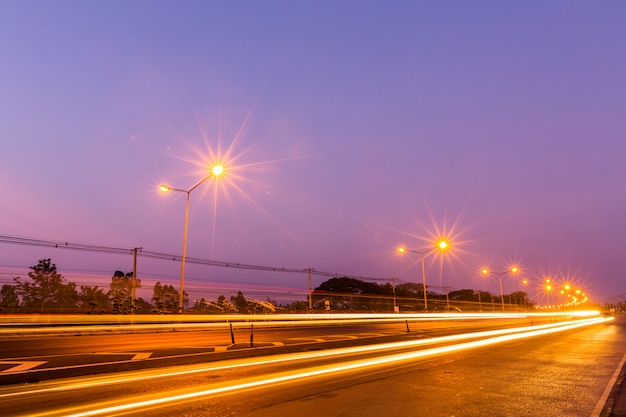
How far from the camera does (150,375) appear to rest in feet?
32.6

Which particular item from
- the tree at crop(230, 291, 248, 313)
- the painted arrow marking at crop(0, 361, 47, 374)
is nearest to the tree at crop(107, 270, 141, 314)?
the tree at crop(230, 291, 248, 313)

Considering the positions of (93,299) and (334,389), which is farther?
(93,299)

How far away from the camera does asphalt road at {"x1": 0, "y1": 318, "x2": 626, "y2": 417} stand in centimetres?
714

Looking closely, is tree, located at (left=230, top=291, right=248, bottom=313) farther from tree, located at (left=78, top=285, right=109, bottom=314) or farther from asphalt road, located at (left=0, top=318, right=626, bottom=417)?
asphalt road, located at (left=0, top=318, right=626, bottom=417)

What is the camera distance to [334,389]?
875cm

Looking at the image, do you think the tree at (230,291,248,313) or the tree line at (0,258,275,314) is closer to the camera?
the tree line at (0,258,275,314)

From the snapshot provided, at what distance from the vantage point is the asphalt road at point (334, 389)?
7141 mm

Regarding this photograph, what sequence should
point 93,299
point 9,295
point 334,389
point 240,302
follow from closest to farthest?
point 334,389 < point 9,295 < point 93,299 < point 240,302

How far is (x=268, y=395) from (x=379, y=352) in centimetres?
780

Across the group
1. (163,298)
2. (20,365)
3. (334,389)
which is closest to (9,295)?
(163,298)

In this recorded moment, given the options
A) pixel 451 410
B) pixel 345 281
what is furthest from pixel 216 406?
pixel 345 281

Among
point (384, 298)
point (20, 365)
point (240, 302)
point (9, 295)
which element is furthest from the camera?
point (384, 298)

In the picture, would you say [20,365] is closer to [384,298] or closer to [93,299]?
[93,299]

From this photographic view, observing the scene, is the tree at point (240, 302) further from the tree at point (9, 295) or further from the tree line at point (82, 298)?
the tree at point (9, 295)
